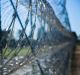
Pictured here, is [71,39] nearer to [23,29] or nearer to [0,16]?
[23,29]

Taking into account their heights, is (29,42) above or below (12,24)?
below

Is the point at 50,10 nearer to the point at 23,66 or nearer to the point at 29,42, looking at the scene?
the point at 29,42

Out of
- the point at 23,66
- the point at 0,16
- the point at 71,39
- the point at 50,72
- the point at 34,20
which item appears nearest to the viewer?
the point at 0,16

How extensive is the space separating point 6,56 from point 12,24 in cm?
12

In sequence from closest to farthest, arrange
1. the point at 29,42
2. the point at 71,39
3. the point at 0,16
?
the point at 0,16, the point at 29,42, the point at 71,39

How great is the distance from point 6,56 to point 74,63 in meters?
1.56

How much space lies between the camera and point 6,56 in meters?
0.88

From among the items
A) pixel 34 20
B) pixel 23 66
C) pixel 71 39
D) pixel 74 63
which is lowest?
pixel 74 63

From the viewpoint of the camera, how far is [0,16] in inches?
33.3

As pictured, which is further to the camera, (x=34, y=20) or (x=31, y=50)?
(x=34, y=20)

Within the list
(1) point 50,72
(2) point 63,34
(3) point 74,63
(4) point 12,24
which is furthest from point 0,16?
(3) point 74,63

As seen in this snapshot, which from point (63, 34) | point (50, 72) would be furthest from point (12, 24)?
point (63, 34)

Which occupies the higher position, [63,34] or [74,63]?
[63,34]

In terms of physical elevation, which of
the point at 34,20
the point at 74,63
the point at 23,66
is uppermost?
the point at 34,20
